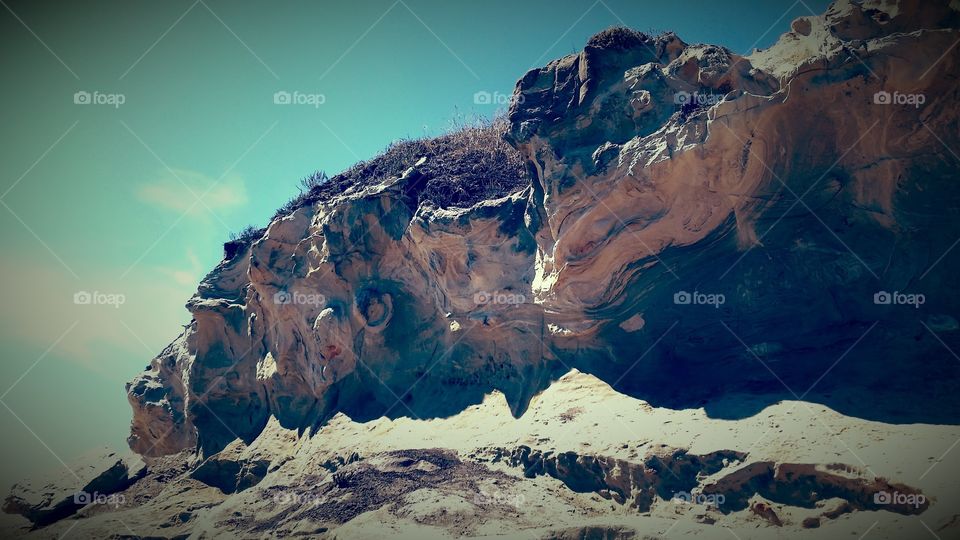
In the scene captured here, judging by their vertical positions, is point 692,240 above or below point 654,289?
above

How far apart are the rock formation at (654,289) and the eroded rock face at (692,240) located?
0.04 metres

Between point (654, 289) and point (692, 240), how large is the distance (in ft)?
Answer: 3.31

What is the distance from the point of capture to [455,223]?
12312 millimetres

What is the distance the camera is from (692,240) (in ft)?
32.9

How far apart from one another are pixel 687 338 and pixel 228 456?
37.2 feet

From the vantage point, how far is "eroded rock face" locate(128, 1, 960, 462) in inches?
338

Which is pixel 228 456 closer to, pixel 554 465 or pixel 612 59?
pixel 554 465

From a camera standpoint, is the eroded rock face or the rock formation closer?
the rock formation

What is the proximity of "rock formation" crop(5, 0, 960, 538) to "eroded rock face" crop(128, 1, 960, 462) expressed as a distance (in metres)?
0.04

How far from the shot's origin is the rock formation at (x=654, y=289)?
805 centimetres

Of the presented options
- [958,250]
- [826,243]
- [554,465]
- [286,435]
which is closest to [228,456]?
[286,435]

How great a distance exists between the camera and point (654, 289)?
10.3 meters

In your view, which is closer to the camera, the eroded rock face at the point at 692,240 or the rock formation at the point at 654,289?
the rock formation at the point at 654,289

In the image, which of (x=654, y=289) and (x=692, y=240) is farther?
(x=654, y=289)
